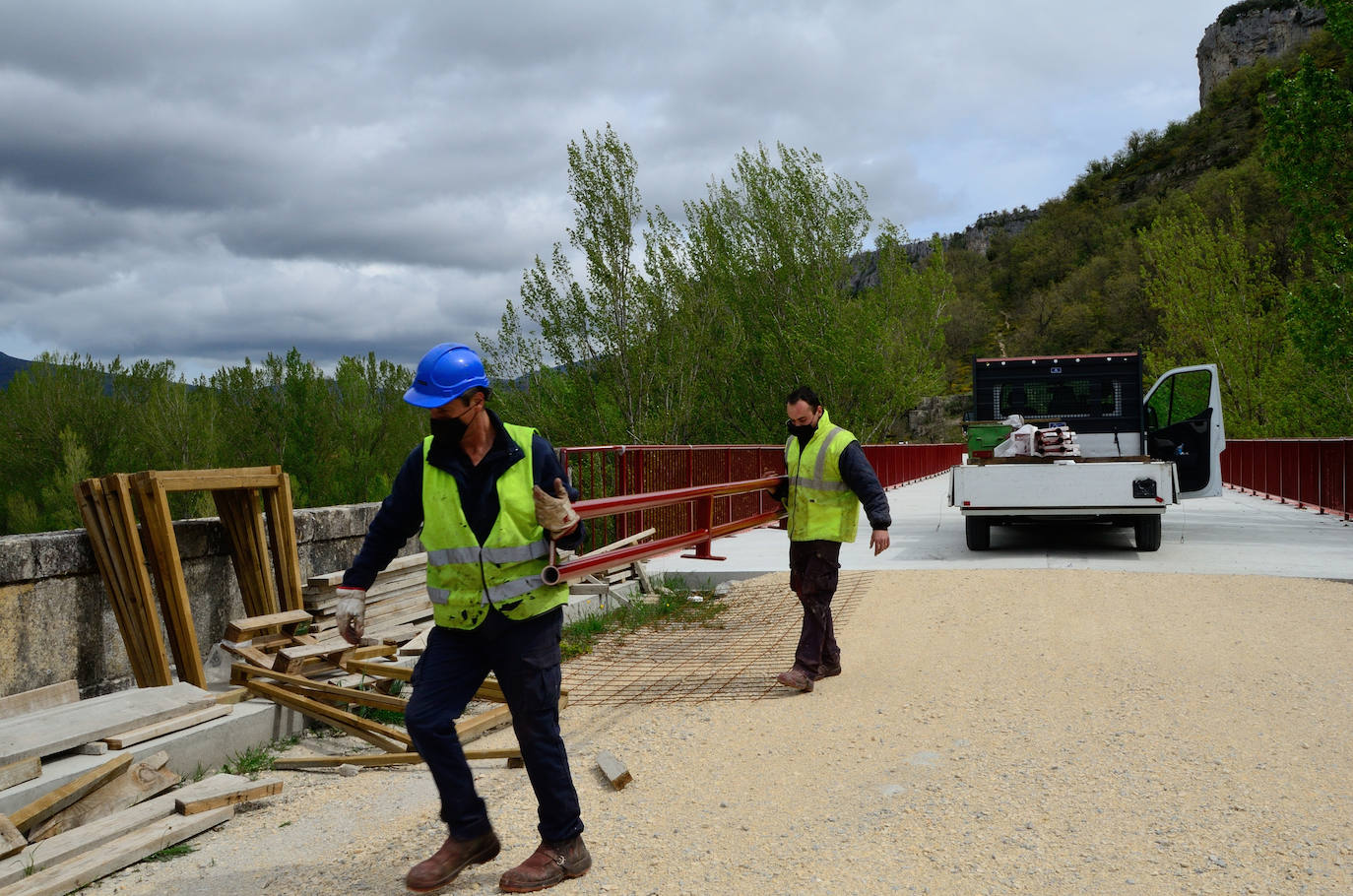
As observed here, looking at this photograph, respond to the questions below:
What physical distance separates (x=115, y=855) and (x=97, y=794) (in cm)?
49

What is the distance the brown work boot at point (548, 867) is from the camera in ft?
11.0

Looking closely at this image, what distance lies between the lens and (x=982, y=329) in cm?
9975

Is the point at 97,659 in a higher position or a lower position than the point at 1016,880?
higher

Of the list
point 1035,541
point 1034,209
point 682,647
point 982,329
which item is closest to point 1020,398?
point 1035,541

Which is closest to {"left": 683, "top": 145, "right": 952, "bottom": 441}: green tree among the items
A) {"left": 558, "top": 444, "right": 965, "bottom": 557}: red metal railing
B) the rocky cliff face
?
{"left": 558, "top": 444, "right": 965, "bottom": 557}: red metal railing

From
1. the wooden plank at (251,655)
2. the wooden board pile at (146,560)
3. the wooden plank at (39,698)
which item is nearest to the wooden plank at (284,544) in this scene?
the wooden board pile at (146,560)

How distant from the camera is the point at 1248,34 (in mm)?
123875

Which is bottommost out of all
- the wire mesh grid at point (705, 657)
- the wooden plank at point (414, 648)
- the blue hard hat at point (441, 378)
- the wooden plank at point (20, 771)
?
the wire mesh grid at point (705, 657)

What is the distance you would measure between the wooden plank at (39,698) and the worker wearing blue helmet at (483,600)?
2.66 meters

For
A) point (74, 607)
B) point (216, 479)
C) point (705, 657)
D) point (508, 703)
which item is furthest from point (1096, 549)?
point (74, 607)

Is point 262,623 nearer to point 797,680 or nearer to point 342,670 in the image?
point 342,670

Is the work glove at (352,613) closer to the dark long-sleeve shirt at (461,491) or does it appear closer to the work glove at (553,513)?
the dark long-sleeve shirt at (461,491)

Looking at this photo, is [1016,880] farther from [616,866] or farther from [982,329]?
[982,329]

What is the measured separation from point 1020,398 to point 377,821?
11.4 meters
